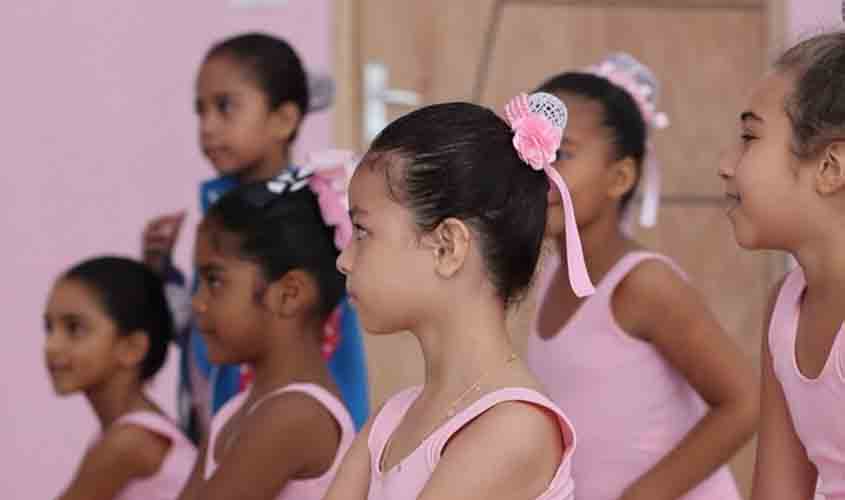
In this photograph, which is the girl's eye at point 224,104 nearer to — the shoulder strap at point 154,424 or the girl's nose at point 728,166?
the shoulder strap at point 154,424

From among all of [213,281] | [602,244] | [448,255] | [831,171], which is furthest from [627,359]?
[448,255]

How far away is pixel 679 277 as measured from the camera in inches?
108

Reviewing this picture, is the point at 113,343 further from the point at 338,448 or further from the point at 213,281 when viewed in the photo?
the point at 338,448

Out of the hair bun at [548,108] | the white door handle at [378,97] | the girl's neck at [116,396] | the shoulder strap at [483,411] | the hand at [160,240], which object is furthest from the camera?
the white door handle at [378,97]

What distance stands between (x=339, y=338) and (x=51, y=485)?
148cm

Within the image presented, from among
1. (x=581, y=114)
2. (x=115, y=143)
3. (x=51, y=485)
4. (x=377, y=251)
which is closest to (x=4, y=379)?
(x=51, y=485)

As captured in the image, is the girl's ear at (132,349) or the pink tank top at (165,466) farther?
the girl's ear at (132,349)

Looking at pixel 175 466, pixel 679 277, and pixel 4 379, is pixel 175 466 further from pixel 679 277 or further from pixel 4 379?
pixel 4 379

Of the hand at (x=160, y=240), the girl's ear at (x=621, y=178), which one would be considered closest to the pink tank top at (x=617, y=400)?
the girl's ear at (x=621, y=178)

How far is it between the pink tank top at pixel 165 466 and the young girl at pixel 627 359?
65cm

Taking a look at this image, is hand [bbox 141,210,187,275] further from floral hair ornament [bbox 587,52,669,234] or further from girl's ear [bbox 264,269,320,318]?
floral hair ornament [bbox 587,52,669,234]

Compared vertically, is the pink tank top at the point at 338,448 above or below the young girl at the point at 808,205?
below

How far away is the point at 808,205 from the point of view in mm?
2049

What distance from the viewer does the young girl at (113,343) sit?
303cm
